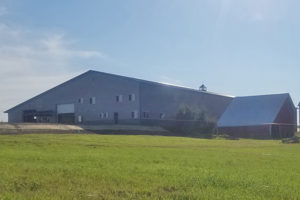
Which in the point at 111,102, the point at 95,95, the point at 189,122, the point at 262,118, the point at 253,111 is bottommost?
the point at 189,122

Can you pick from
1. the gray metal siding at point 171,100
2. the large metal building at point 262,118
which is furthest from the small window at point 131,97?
the large metal building at point 262,118

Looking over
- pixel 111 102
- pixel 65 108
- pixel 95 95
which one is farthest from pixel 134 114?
pixel 65 108

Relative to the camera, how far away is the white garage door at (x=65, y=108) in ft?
230

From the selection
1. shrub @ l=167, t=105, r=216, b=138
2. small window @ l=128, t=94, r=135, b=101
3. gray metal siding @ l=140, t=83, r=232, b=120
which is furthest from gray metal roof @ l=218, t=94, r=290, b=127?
small window @ l=128, t=94, r=135, b=101

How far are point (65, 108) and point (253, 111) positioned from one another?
103 ft

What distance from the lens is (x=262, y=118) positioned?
6581 cm

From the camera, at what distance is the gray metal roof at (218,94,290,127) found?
216ft

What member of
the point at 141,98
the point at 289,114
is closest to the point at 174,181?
the point at 141,98

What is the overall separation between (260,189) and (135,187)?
9.24ft

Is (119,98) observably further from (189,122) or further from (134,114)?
(189,122)

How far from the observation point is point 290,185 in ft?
33.4

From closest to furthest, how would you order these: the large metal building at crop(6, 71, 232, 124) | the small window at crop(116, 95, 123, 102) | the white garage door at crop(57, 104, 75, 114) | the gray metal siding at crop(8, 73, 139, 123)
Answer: the large metal building at crop(6, 71, 232, 124)
the gray metal siding at crop(8, 73, 139, 123)
the small window at crop(116, 95, 123, 102)
the white garage door at crop(57, 104, 75, 114)

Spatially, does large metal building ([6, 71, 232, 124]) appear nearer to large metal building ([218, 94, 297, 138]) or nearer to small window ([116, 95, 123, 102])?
small window ([116, 95, 123, 102])

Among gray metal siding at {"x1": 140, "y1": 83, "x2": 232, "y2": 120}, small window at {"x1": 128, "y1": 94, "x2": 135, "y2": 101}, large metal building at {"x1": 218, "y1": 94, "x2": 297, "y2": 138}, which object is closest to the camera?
small window at {"x1": 128, "y1": 94, "x2": 135, "y2": 101}
